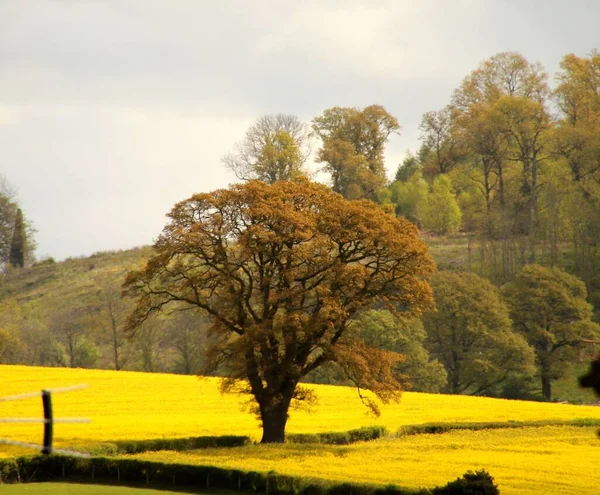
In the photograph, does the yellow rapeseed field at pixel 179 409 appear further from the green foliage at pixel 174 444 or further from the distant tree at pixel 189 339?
the distant tree at pixel 189 339

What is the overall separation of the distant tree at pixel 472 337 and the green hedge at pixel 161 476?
141 ft

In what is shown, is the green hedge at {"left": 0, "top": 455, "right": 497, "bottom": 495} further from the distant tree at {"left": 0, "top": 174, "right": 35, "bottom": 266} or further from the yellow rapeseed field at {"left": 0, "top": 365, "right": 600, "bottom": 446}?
the distant tree at {"left": 0, "top": 174, "right": 35, "bottom": 266}

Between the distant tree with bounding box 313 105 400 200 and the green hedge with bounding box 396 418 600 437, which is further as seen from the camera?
the distant tree with bounding box 313 105 400 200

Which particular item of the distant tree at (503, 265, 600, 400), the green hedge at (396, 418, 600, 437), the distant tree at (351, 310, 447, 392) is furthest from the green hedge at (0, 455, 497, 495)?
the distant tree at (503, 265, 600, 400)

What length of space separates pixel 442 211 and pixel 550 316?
38.4 m

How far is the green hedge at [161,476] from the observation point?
27.1 metres

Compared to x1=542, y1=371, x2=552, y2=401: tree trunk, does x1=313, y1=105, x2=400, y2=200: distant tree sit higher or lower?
higher

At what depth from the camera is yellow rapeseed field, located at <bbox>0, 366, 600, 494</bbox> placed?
100ft

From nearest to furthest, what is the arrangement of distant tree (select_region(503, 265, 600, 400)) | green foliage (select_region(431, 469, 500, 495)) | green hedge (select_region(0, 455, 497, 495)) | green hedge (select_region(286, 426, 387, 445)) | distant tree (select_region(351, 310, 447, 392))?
1. green foliage (select_region(431, 469, 500, 495))
2. green hedge (select_region(0, 455, 497, 495))
3. green hedge (select_region(286, 426, 387, 445))
4. distant tree (select_region(351, 310, 447, 392))
5. distant tree (select_region(503, 265, 600, 400))

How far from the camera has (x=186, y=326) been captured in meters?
80.8

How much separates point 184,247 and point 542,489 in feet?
56.7

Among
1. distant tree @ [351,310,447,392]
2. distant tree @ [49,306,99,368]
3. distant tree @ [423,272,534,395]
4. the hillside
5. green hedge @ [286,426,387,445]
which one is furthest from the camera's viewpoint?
distant tree @ [49,306,99,368]

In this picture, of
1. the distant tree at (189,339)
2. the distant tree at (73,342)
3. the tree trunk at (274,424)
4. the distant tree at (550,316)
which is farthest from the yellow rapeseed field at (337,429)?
the distant tree at (73,342)

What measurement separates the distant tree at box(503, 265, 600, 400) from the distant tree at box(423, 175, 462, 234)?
3456 centimetres
